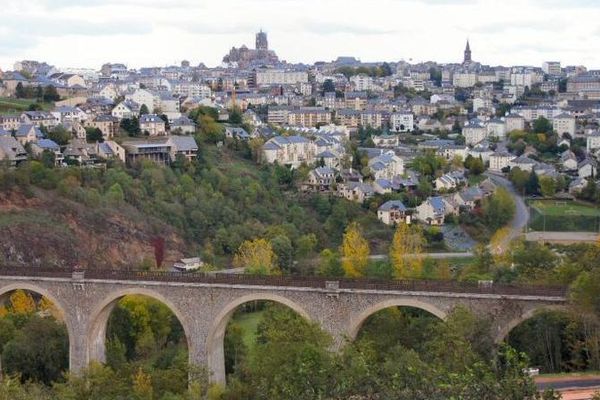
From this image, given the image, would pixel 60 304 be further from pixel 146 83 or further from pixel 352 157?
pixel 146 83

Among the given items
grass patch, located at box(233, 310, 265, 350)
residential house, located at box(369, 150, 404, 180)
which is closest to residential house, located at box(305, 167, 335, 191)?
residential house, located at box(369, 150, 404, 180)

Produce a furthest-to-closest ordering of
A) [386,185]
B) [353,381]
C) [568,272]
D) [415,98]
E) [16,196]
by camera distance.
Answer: [415,98] → [386,185] → [16,196] → [568,272] → [353,381]

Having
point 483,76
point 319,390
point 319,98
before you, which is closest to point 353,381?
point 319,390

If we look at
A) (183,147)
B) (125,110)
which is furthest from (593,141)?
(125,110)

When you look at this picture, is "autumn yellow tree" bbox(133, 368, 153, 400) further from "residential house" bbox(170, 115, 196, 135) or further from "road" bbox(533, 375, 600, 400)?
"residential house" bbox(170, 115, 196, 135)

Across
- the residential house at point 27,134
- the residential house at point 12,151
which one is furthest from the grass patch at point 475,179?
the residential house at point 12,151

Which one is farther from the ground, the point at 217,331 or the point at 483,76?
the point at 483,76

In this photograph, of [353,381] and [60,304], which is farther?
[60,304]

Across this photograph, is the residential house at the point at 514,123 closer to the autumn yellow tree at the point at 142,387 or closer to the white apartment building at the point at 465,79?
the white apartment building at the point at 465,79
